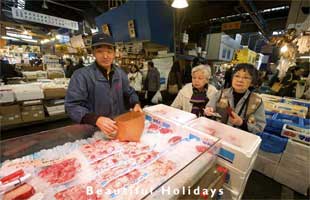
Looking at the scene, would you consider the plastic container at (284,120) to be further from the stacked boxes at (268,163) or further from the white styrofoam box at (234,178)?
the white styrofoam box at (234,178)

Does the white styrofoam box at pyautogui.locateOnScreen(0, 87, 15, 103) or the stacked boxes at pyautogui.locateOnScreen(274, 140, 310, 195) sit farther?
the white styrofoam box at pyautogui.locateOnScreen(0, 87, 15, 103)

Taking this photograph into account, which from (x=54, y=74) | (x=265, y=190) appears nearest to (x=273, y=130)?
(x=265, y=190)

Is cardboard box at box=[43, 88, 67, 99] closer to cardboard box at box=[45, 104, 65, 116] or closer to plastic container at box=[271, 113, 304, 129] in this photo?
cardboard box at box=[45, 104, 65, 116]

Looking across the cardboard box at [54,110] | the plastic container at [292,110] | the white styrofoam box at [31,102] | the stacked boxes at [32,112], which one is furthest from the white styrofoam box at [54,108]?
the plastic container at [292,110]

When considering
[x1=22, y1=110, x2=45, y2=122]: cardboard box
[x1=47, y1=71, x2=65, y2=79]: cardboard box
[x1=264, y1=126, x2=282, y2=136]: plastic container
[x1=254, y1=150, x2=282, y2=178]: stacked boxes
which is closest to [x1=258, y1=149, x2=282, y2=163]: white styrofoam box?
[x1=254, y1=150, x2=282, y2=178]: stacked boxes

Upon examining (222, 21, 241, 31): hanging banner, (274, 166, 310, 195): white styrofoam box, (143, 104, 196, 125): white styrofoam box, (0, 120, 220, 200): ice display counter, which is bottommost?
(274, 166, 310, 195): white styrofoam box

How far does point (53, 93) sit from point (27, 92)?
0.60m

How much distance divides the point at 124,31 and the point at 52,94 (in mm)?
3226

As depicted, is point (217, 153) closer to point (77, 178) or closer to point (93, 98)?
point (77, 178)

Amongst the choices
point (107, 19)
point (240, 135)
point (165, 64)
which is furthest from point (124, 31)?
point (240, 135)

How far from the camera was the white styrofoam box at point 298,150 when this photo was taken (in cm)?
214

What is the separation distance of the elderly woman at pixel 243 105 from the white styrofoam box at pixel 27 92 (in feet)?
14.9

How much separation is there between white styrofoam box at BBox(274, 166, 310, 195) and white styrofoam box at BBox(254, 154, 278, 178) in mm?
54

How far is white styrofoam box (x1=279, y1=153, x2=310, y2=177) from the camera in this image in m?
2.15
